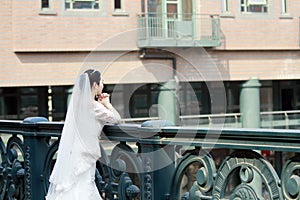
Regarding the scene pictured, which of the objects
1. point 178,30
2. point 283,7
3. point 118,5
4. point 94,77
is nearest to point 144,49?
point 178,30

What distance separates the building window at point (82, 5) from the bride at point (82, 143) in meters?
21.6

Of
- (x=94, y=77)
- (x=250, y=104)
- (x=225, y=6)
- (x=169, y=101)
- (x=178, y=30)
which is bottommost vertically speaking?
(x=250, y=104)

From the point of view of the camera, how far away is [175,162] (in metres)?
4.14

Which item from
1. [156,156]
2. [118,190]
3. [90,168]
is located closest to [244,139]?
[156,156]

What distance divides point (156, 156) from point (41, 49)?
2202cm

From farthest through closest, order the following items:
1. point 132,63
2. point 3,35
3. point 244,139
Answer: point 132,63, point 3,35, point 244,139

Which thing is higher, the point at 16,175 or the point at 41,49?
the point at 41,49

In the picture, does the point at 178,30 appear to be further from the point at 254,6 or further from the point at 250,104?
the point at 250,104

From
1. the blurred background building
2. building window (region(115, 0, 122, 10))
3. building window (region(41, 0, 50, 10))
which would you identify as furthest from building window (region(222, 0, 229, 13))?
building window (region(41, 0, 50, 10))

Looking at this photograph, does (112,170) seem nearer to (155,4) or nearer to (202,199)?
(202,199)

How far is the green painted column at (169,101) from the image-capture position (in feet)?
91.1

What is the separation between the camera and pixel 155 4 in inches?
1109

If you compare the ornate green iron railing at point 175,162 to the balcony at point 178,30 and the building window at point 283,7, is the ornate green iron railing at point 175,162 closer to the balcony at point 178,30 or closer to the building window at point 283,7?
the balcony at point 178,30

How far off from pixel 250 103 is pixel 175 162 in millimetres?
25757
